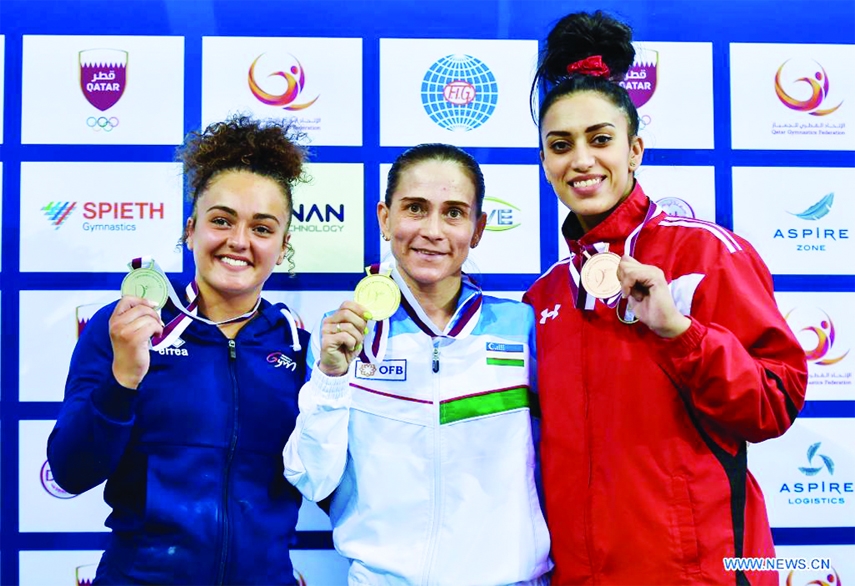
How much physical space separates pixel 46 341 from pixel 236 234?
47.9 inches

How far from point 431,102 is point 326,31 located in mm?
528

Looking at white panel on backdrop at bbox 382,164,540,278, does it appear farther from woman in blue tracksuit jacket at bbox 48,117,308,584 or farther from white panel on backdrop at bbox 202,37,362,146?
woman in blue tracksuit jacket at bbox 48,117,308,584

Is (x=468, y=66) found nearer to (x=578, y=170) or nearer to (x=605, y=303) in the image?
(x=578, y=170)

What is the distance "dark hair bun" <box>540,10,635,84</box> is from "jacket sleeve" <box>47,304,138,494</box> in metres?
1.70

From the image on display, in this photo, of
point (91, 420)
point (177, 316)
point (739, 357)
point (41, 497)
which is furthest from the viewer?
point (41, 497)

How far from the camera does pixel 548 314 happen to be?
85.8 inches

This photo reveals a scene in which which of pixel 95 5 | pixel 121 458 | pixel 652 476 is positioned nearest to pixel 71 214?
pixel 95 5

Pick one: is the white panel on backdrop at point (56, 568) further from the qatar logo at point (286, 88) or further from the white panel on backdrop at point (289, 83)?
the qatar logo at point (286, 88)

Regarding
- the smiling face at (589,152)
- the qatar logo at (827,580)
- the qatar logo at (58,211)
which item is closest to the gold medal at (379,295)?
the smiling face at (589,152)

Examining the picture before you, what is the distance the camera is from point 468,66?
284 centimetres

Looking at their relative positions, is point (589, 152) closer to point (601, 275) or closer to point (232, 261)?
point (601, 275)

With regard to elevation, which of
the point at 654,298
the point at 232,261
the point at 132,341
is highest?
the point at 232,261

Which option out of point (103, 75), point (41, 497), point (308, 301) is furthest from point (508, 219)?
point (41, 497)

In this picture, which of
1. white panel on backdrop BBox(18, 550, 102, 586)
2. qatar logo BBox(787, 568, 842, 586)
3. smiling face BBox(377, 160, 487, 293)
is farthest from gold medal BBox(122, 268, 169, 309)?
qatar logo BBox(787, 568, 842, 586)
